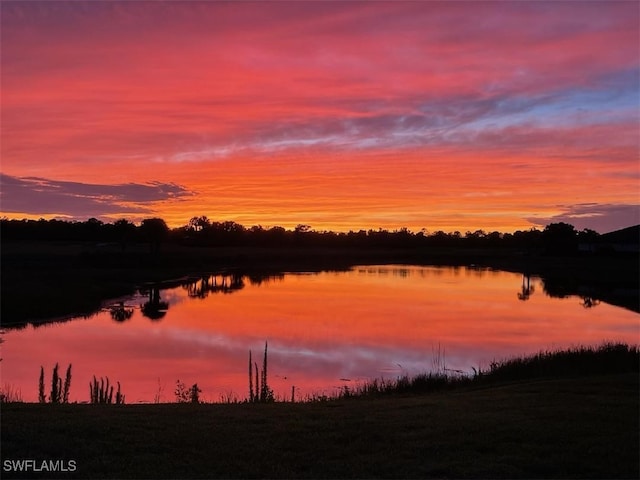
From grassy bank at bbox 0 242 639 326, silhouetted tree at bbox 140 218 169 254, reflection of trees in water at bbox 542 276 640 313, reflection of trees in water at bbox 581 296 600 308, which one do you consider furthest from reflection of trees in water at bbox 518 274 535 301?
silhouetted tree at bbox 140 218 169 254

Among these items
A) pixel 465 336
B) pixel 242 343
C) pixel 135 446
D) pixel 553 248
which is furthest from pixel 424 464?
pixel 553 248

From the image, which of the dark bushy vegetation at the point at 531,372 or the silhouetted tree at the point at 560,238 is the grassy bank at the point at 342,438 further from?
the silhouetted tree at the point at 560,238

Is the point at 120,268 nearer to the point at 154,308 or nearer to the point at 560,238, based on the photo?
the point at 154,308

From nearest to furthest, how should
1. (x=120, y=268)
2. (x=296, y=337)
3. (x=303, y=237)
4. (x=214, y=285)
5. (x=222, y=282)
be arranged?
(x=296, y=337) → (x=214, y=285) → (x=222, y=282) → (x=120, y=268) → (x=303, y=237)

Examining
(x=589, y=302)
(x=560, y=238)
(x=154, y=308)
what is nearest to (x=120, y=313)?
(x=154, y=308)

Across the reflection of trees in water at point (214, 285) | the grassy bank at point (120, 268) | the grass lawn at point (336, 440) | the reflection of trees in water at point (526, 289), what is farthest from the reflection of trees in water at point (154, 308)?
the grass lawn at point (336, 440)

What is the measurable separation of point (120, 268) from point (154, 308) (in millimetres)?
27608

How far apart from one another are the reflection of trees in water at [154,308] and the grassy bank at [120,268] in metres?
2.47

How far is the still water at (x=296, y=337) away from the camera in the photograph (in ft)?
60.8

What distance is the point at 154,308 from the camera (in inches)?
1455

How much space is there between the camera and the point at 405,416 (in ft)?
29.0

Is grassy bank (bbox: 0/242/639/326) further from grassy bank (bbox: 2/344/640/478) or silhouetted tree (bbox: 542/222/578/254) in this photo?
grassy bank (bbox: 2/344/640/478)

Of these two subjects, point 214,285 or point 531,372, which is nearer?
point 531,372

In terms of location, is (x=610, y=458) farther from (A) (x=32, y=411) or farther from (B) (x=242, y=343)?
(B) (x=242, y=343)
